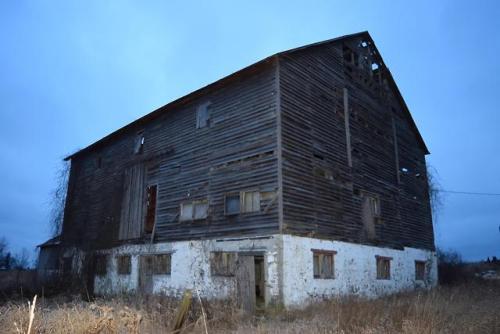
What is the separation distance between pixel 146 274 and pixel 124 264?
2.58 metres

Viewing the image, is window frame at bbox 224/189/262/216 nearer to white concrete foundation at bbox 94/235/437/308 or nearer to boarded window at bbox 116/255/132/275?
white concrete foundation at bbox 94/235/437/308

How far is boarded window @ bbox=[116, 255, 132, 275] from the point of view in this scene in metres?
22.5

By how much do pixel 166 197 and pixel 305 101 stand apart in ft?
27.5

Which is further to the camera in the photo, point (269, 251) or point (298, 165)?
point (298, 165)

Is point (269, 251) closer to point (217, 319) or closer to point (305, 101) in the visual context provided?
point (217, 319)

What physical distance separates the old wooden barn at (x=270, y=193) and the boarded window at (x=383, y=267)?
0.33 ft

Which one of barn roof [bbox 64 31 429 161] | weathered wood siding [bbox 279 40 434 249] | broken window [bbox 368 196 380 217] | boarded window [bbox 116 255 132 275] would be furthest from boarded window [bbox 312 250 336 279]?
boarded window [bbox 116 255 132 275]

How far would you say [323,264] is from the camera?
1716 cm

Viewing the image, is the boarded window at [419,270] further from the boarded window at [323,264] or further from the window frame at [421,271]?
the boarded window at [323,264]

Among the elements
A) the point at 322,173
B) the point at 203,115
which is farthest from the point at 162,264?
the point at 322,173

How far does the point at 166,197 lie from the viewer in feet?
69.5

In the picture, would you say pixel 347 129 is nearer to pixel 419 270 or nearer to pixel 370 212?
pixel 370 212

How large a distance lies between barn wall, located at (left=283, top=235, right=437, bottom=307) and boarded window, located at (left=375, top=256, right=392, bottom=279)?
212mm

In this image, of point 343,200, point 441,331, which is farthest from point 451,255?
point 441,331
